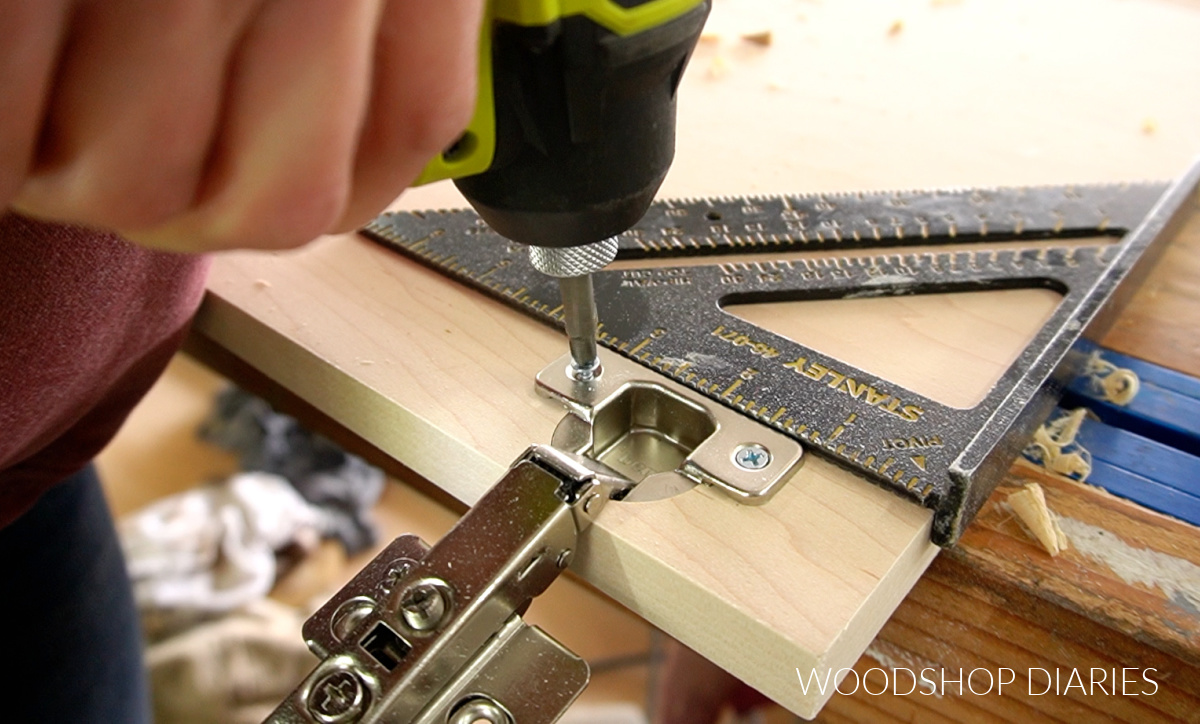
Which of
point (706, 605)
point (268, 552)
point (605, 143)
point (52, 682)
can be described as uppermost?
point (605, 143)

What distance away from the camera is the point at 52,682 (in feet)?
2.55

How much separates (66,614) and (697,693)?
81 centimetres

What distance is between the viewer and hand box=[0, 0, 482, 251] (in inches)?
10.2

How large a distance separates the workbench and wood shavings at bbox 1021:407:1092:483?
1cm

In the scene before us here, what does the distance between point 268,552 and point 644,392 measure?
3.88 ft

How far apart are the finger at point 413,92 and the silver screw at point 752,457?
0.91 feet

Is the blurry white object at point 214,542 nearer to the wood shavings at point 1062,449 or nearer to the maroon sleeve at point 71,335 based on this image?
the maroon sleeve at point 71,335

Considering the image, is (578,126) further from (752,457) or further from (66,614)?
(66,614)

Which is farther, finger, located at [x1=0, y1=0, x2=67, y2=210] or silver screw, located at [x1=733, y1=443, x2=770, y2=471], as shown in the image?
silver screw, located at [x1=733, y1=443, x2=770, y2=471]

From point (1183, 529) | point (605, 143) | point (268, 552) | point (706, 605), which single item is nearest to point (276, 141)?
point (605, 143)

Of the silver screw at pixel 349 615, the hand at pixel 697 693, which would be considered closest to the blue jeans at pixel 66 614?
the silver screw at pixel 349 615

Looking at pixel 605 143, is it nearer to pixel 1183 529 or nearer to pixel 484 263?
pixel 484 263

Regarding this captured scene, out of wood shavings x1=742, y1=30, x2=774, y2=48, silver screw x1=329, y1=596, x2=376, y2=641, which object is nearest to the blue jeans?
silver screw x1=329, y1=596, x2=376, y2=641

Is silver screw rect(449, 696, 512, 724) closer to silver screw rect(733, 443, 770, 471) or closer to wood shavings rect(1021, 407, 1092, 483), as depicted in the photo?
silver screw rect(733, 443, 770, 471)
